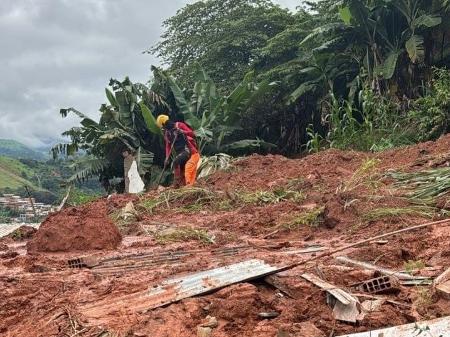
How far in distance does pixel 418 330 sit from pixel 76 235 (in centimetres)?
418

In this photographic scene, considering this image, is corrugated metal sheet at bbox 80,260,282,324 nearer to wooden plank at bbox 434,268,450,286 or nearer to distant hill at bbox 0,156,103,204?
wooden plank at bbox 434,268,450,286

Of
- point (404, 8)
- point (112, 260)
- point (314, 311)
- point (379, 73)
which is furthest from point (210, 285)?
point (404, 8)

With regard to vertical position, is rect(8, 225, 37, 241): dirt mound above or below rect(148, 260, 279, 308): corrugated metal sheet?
below

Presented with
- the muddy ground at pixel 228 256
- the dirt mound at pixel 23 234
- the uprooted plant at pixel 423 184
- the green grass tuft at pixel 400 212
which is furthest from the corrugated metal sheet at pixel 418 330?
the dirt mound at pixel 23 234

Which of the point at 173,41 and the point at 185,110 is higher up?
the point at 173,41

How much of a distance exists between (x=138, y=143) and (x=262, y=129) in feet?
16.0

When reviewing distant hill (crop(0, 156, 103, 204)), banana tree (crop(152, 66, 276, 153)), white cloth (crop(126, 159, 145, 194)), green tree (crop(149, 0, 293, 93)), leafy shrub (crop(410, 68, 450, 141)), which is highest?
green tree (crop(149, 0, 293, 93))

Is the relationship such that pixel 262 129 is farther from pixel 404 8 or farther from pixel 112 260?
pixel 112 260

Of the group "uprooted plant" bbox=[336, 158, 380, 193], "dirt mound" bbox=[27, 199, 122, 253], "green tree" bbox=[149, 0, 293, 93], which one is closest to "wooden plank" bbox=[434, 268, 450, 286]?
"uprooted plant" bbox=[336, 158, 380, 193]

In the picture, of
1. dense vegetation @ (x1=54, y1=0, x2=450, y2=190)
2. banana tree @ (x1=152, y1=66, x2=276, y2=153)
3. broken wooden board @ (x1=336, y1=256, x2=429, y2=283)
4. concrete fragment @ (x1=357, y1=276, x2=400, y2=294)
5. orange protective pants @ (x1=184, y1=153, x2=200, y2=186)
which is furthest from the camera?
banana tree @ (x1=152, y1=66, x2=276, y2=153)

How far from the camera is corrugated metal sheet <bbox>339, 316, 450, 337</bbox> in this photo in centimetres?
262

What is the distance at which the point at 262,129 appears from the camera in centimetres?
1897

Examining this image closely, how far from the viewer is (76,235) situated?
6.12 m

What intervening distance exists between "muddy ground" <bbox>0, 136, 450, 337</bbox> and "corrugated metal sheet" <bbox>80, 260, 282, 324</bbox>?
26mm
